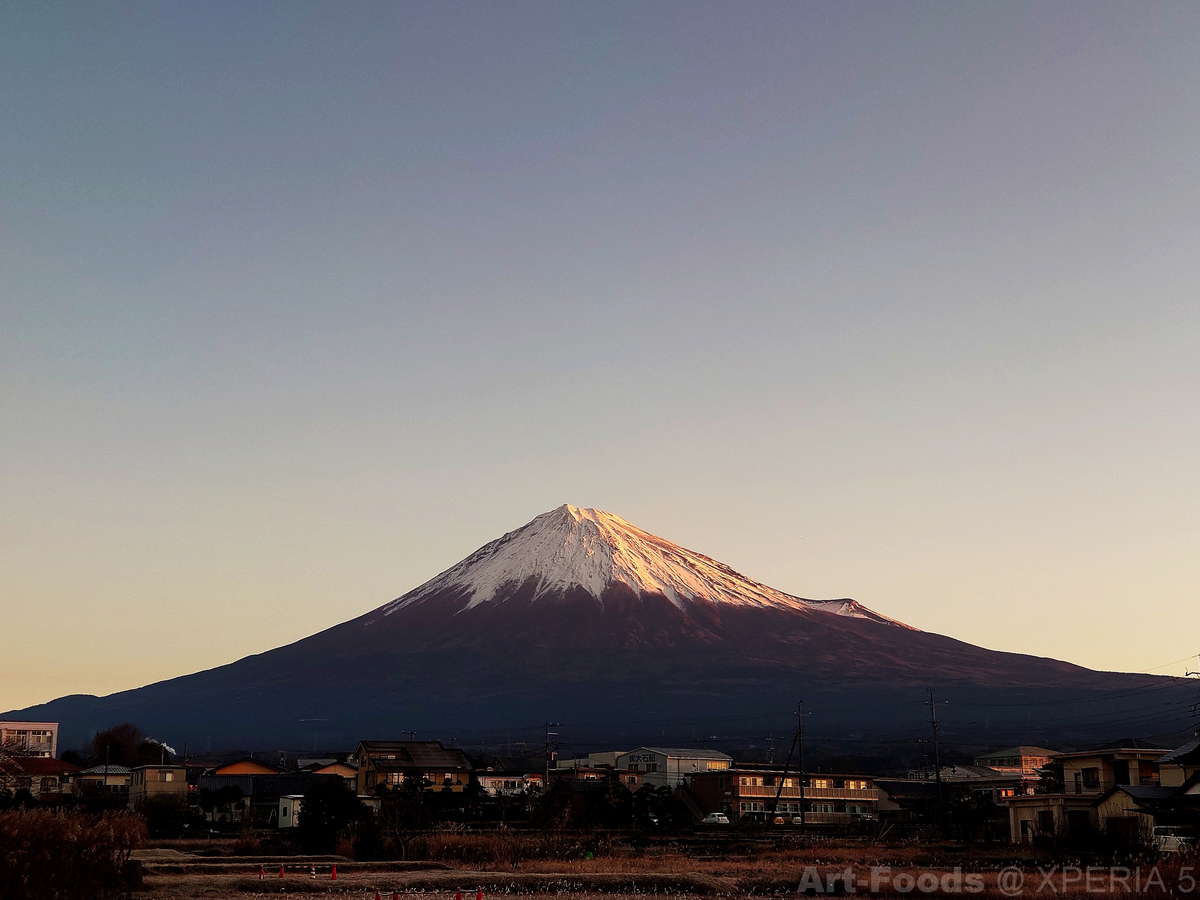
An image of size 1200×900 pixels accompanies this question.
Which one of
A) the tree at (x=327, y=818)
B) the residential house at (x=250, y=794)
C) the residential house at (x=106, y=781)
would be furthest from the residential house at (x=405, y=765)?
the tree at (x=327, y=818)

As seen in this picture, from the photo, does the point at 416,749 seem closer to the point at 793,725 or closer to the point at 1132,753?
the point at 1132,753

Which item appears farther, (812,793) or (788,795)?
(788,795)

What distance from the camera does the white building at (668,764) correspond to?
302 ft

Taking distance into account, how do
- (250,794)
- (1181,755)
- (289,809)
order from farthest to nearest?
(250,794) → (289,809) → (1181,755)

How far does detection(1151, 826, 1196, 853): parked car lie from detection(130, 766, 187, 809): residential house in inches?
2077

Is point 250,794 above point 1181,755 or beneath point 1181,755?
beneath

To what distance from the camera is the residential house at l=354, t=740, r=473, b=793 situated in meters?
72.2

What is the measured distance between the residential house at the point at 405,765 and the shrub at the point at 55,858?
5091 centimetres

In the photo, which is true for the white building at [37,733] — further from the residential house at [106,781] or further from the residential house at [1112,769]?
the residential house at [1112,769]

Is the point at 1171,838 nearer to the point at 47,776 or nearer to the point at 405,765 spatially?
the point at 405,765

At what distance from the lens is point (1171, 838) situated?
3262 cm

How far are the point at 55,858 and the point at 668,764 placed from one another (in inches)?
3060

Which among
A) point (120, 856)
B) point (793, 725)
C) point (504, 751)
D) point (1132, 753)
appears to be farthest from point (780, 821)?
point (793, 725)

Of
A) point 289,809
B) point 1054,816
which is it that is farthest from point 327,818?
point 1054,816
